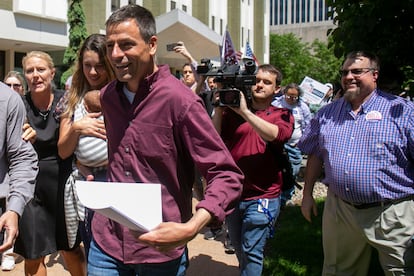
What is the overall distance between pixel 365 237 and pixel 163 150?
2081 mm

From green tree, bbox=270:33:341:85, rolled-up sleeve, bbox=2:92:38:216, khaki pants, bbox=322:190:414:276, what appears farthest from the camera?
green tree, bbox=270:33:341:85

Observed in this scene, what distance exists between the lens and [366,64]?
3.72m

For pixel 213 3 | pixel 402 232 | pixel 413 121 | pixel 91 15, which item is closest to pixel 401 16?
pixel 413 121

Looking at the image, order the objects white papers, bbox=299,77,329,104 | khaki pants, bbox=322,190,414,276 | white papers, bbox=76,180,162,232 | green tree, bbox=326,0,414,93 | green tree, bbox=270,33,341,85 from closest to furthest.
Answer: white papers, bbox=76,180,162,232
khaki pants, bbox=322,190,414,276
green tree, bbox=326,0,414,93
white papers, bbox=299,77,329,104
green tree, bbox=270,33,341,85

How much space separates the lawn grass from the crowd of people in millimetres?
1139

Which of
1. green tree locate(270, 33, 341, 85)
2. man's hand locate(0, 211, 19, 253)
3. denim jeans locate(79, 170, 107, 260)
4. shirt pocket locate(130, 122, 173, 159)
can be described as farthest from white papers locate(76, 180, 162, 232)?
green tree locate(270, 33, 341, 85)

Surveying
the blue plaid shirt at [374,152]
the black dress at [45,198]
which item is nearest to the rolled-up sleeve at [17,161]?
the black dress at [45,198]

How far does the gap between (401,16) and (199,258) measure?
128 inches

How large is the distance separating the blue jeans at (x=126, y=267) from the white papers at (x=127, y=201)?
1.75 ft

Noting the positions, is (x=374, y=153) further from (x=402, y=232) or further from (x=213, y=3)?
(x=213, y=3)

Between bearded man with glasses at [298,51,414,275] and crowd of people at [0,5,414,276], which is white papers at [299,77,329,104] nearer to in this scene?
crowd of people at [0,5,414,276]

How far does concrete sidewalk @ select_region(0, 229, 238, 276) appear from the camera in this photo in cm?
512

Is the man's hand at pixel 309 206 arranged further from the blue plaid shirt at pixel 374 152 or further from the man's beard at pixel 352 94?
the man's beard at pixel 352 94

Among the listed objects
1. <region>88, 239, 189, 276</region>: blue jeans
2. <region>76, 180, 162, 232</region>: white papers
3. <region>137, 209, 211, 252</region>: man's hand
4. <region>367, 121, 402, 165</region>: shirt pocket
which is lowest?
<region>88, 239, 189, 276</region>: blue jeans
